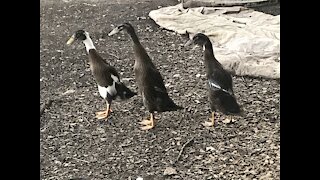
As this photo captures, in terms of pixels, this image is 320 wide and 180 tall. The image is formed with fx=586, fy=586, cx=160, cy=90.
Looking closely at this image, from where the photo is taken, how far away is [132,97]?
4.23 feet

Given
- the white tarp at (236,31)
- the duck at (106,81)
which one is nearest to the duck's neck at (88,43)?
the duck at (106,81)

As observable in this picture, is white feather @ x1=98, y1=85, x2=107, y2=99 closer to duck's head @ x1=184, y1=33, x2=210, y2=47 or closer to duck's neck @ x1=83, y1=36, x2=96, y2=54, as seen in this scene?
duck's neck @ x1=83, y1=36, x2=96, y2=54

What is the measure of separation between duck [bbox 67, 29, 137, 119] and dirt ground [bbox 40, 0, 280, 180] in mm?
13

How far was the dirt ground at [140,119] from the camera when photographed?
1.25 metres

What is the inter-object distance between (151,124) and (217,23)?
278 millimetres

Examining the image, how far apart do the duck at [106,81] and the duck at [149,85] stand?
0.03 m

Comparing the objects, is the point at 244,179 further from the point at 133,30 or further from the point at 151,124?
the point at 133,30

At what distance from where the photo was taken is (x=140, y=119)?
1.28 m

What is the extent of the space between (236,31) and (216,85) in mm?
145

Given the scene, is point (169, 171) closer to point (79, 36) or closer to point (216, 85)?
point (216, 85)

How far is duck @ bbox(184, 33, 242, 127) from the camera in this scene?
1.26 metres

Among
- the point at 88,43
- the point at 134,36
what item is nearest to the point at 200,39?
the point at 134,36

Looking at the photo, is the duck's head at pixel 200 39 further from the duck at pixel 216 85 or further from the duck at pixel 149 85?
the duck at pixel 149 85
